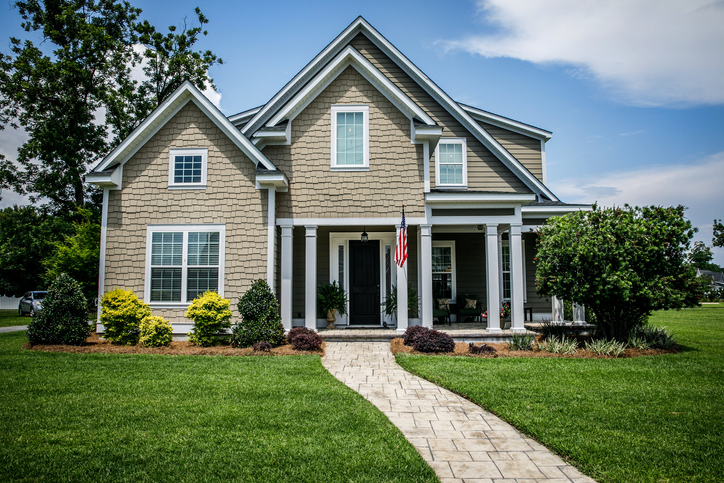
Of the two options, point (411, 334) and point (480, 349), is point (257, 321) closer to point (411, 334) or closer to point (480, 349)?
point (411, 334)

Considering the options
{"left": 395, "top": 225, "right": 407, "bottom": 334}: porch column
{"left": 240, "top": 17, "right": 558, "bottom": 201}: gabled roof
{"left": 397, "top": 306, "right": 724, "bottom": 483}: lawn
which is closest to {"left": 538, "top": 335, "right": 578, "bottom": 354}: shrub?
{"left": 397, "top": 306, "right": 724, "bottom": 483}: lawn

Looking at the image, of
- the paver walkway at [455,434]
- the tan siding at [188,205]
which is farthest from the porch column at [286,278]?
the paver walkway at [455,434]

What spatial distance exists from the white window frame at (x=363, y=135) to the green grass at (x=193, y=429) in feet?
20.6

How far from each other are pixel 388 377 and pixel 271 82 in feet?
42.8

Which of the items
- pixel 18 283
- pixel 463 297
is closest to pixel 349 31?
pixel 463 297

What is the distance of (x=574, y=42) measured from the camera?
12.2m

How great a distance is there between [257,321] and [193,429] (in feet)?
19.1

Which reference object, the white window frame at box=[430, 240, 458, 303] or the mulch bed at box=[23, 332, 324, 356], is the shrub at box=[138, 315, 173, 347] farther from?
the white window frame at box=[430, 240, 458, 303]

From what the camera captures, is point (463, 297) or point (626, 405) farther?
point (463, 297)

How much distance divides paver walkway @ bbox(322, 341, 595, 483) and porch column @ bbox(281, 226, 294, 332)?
3.69 m

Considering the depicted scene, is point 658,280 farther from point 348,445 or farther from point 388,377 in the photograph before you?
point 348,445

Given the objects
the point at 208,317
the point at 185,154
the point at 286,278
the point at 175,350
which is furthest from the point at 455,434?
the point at 185,154

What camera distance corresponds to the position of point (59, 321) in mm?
10625

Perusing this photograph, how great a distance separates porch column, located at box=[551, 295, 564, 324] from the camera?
47.1 feet
